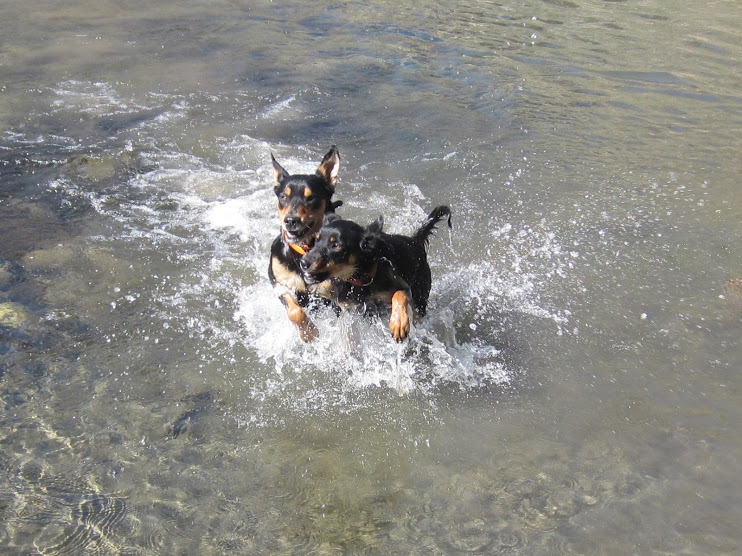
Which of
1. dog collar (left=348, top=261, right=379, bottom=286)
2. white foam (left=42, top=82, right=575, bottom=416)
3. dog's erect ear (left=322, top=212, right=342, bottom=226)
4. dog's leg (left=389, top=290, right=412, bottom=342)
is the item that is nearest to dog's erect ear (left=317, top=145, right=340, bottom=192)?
dog's erect ear (left=322, top=212, right=342, bottom=226)

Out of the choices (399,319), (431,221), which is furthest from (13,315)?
(431,221)

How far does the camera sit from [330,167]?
529 cm

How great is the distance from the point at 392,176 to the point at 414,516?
4.72 m

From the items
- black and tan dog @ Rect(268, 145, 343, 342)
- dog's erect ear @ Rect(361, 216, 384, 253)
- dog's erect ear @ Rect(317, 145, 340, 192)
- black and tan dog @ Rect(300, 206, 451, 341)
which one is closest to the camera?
black and tan dog @ Rect(300, 206, 451, 341)

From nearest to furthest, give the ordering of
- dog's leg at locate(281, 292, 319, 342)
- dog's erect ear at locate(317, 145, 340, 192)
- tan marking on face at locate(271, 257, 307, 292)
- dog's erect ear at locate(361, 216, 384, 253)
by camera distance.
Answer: dog's erect ear at locate(361, 216, 384, 253) → dog's leg at locate(281, 292, 319, 342) → tan marking on face at locate(271, 257, 307, 292) → dog's erect ear at locate(317, 145, 340, 192)

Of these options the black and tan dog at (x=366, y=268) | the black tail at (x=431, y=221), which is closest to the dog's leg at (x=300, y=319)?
the black and tan dog at (x=366, y=268)

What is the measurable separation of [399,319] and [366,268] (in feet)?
1.42

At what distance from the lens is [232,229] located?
22.1 ft

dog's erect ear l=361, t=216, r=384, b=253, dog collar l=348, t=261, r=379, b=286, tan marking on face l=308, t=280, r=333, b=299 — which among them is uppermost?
dog's erect ear l=361, t=216, r=384, b=253

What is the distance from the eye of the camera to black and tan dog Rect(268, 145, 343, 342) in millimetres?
4836

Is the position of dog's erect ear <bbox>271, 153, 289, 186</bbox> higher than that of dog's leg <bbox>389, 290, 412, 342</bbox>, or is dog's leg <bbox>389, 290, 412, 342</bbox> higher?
dog's erect ear <bbox>271, 153, 289, 186</bbox>

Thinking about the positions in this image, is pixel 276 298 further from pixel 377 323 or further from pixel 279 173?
pixel 279 173

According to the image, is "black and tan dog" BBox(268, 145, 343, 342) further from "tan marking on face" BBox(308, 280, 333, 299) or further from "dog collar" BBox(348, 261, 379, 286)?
"dog collar" BBox(348, 261, 379, 286)

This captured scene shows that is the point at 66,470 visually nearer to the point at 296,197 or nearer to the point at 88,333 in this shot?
the point at 88,333
